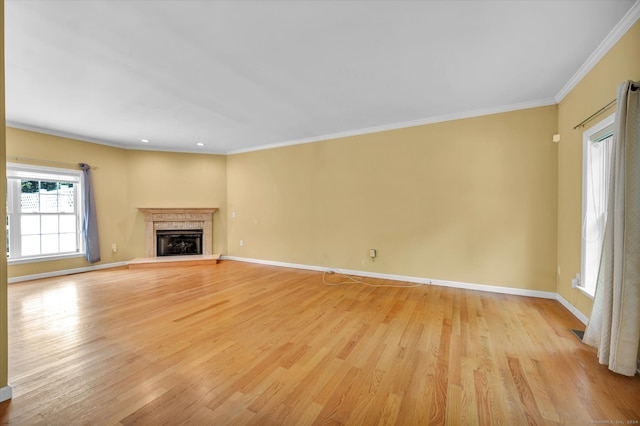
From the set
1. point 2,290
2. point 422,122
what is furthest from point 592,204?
point 2,290

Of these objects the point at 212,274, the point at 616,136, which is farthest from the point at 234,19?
the point at 212,274

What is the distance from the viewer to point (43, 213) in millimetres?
4367

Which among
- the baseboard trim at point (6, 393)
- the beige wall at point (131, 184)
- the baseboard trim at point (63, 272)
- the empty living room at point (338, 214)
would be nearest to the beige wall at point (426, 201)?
the empty living room at point (338, 214)

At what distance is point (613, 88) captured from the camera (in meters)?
2.08

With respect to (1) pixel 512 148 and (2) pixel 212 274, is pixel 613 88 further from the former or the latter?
(2) pixel 212 274

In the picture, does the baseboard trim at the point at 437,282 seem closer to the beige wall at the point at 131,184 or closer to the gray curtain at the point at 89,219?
the beige wall at the point at 131,184

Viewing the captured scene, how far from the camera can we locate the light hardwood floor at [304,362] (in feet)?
4.65

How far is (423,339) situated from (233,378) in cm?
164

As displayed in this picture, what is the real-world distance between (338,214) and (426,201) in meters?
1.55

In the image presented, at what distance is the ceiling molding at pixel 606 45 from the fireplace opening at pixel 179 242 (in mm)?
6696

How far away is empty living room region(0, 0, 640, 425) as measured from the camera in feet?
5.34

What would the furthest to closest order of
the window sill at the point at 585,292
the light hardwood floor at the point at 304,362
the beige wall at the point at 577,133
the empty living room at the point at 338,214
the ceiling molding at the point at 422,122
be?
the ceiling molding at the point at 422,122
the window sill at the point at 585,292
the beige wall at the point at 577,133
the empty living room at the point at 338,214
the light hardwood floor at the point at 304,362

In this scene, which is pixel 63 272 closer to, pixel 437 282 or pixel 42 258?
pixel 42 258

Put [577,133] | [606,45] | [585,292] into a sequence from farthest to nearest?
[577,133], [585,292], [606,45]
